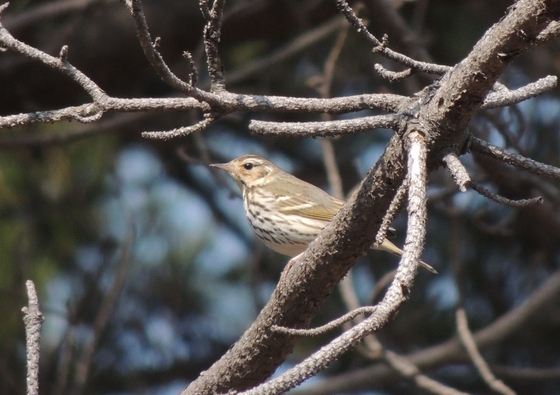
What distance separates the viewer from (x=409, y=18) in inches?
281

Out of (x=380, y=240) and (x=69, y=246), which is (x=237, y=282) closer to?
(x=69, y=246)

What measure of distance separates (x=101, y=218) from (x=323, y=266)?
13.7 feet

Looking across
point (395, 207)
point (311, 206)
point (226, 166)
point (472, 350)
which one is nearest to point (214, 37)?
point (395, 207)

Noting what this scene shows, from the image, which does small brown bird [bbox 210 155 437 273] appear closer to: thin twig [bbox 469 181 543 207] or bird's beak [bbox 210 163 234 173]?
bird's beak [bbox 210 163 234 173]

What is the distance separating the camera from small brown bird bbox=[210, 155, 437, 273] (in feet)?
16.8

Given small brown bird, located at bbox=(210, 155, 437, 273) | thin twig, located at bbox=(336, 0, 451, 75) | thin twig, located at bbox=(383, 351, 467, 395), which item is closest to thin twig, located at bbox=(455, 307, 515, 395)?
thin twig, located at bbox=(383, 351, 467, 395)

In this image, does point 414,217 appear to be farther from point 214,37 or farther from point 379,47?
point 214,37

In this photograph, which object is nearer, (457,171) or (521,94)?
(457,171)

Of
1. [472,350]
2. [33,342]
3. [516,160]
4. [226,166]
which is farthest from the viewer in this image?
[226,166]

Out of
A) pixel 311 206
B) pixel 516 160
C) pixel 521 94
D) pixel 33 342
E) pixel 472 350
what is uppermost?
pixel 311 206

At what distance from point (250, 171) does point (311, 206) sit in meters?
0.59

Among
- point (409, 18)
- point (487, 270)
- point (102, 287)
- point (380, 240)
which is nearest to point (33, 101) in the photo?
point (102, 287)

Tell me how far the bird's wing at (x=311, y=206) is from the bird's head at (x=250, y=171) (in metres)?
0.27

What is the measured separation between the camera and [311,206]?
17.8ft
